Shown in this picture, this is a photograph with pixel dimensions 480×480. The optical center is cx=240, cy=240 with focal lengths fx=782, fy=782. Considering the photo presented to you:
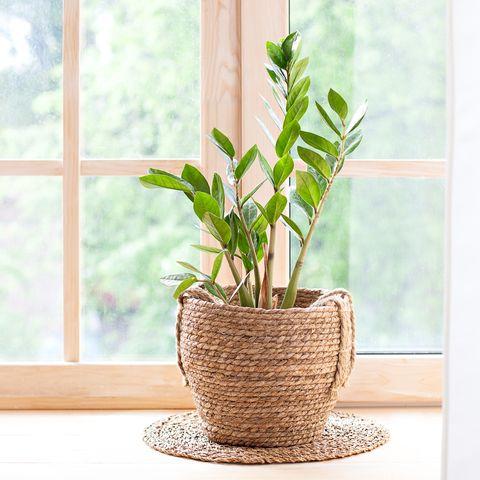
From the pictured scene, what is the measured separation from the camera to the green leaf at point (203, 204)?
117cm

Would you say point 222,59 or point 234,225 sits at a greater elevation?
point 222,59

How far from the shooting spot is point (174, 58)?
157 centimetres

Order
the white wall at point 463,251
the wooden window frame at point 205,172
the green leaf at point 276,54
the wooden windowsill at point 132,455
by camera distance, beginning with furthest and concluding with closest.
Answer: the wooden window frame at point 205,172
the green leaf at point 276,54
the wooden windowsill at point 132,455
the white wall at point 463,251

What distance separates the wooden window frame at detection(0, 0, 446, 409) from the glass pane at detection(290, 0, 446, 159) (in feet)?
0.17

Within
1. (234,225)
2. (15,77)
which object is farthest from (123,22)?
(234,225)

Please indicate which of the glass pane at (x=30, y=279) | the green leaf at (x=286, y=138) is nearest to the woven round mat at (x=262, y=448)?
the glass pane at (x=30, y=279)

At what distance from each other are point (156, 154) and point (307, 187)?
17.9 inches

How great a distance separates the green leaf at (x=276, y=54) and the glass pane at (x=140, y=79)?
36 centimetres

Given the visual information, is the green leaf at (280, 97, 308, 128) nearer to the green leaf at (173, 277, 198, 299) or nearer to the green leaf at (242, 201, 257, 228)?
the green leaf at (242, 201, 257, 228)

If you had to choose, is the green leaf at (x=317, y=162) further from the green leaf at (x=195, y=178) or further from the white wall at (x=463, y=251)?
the white wall at (x=463, y=251)

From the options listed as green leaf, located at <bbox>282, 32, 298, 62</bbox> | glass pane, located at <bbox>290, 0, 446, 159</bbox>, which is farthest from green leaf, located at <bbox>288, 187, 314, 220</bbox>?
glass pane, located at <bbox>290, 0, 446, 159</bbox>

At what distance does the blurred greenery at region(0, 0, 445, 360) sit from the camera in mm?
1563

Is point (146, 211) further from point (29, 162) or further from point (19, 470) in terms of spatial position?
point (19, 470)

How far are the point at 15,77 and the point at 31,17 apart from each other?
123 millimetres
